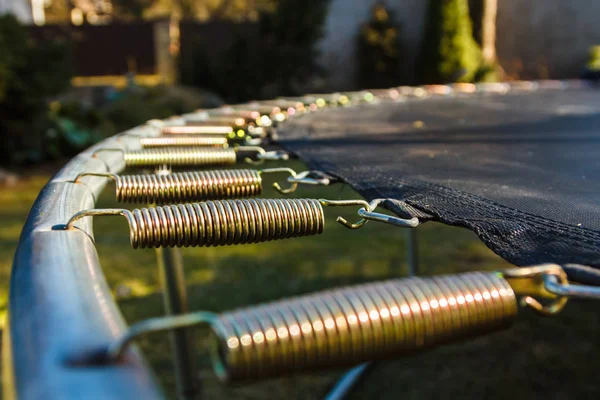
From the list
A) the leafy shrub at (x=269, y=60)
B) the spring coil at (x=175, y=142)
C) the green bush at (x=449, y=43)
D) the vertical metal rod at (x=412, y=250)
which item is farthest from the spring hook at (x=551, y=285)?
the green bush at (x=449, y=43)

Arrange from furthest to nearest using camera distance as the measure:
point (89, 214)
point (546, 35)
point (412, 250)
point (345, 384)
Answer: point (546, 35) → point (412, 250) → point (345, 384) → point (89, 214)

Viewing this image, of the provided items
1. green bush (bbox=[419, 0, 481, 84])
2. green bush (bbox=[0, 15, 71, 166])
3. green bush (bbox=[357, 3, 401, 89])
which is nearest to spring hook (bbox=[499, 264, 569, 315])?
green bush (bbox=[0, 15, 71, 166])

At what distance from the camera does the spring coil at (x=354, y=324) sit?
371 millimetres

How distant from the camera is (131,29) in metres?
10.3

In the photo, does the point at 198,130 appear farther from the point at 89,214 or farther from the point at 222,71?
the point at 222,71

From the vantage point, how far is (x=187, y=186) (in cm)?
86

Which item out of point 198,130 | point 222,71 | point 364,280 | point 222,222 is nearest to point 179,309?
point 198,130

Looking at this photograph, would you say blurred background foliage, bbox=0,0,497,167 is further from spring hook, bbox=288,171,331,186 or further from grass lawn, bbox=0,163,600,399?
spring hook, bbox=288,171,331,186

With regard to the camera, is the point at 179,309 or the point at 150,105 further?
the point at 150,105

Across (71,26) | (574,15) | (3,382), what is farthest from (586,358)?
(71,26)

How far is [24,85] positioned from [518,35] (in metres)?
5.89

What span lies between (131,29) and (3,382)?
10688mm

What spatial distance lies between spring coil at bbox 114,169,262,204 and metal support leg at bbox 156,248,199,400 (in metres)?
0.67

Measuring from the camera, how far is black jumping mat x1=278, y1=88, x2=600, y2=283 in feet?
2.11
